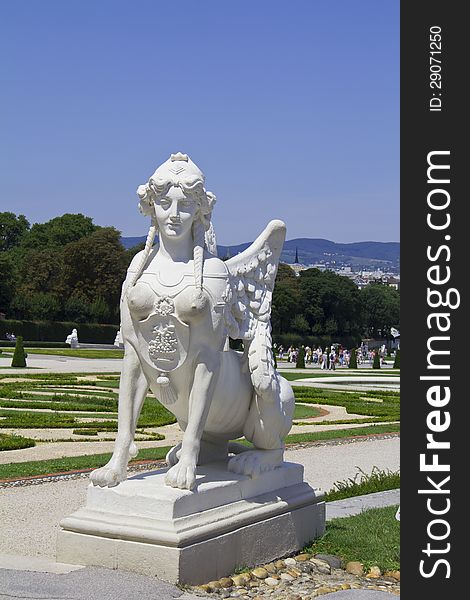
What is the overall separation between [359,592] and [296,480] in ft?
5.76

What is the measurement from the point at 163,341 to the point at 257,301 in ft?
3.72

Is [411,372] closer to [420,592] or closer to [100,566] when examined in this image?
[420,592]

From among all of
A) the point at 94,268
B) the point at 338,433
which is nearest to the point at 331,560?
the point at 338,433

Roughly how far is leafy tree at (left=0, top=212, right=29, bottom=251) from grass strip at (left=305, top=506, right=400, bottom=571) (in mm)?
83303

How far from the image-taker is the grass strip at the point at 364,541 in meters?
7.95

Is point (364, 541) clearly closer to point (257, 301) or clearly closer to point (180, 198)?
point (257, 301)

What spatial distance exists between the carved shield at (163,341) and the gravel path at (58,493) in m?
1.89

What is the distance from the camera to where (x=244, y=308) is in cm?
780

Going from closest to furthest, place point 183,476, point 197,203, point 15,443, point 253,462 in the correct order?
point 183,476 < point 197,203 < point 253,462 < point 15,443

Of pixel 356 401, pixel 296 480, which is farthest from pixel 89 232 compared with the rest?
pixel 296 480

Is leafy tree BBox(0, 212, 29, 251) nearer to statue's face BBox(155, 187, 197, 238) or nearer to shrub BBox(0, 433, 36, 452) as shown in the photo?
shrub BBox(0, 433, 36, 452)

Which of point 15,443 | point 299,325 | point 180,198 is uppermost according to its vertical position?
point 299,325

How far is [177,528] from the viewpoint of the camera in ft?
21.9

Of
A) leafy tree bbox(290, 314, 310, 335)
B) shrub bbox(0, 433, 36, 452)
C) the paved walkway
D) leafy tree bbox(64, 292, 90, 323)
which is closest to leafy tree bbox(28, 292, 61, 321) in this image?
leafy tree bbox(64, 292, 90, 323)
